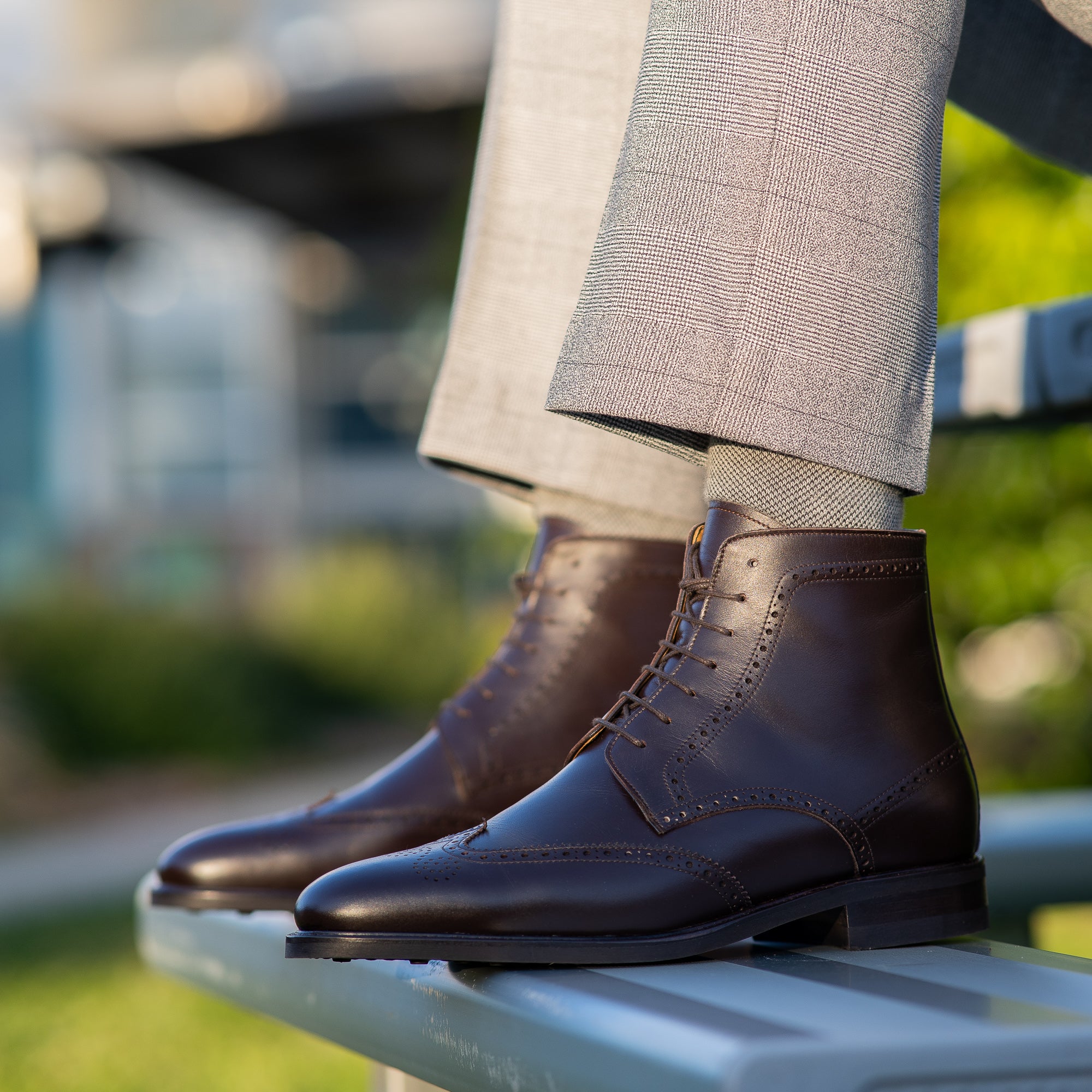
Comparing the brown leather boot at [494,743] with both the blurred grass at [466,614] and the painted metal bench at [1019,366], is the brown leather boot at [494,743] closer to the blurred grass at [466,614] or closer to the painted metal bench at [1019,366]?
the painted metal bench at [1019,366]

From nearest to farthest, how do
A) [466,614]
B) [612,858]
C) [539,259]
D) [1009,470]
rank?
[612,858] → [539,259] → [1009,470] → [466,614]

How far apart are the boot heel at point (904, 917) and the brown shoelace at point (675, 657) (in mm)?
162

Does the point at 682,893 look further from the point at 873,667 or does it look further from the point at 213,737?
the point at 213,737

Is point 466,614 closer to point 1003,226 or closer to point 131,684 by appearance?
point 131,684

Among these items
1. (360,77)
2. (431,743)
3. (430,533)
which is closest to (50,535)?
(430,533)

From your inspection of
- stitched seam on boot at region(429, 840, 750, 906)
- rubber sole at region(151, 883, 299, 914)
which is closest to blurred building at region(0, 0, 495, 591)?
rubber sole at region(151, 883, 299, 914)

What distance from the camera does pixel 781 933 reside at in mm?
891

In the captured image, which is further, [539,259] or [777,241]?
[539,259]

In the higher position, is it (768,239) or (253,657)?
(768,239)

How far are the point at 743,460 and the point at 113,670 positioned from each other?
22.2 feet

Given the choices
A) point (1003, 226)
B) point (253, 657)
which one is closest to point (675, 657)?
point (1003, 226)

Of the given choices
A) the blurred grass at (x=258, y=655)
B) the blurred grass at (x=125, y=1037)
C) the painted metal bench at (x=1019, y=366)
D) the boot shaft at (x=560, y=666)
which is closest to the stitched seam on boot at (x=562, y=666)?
the boot shaft at (x=560, y=666)

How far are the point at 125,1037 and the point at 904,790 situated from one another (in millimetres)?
2576

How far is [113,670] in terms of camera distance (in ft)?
23.4
